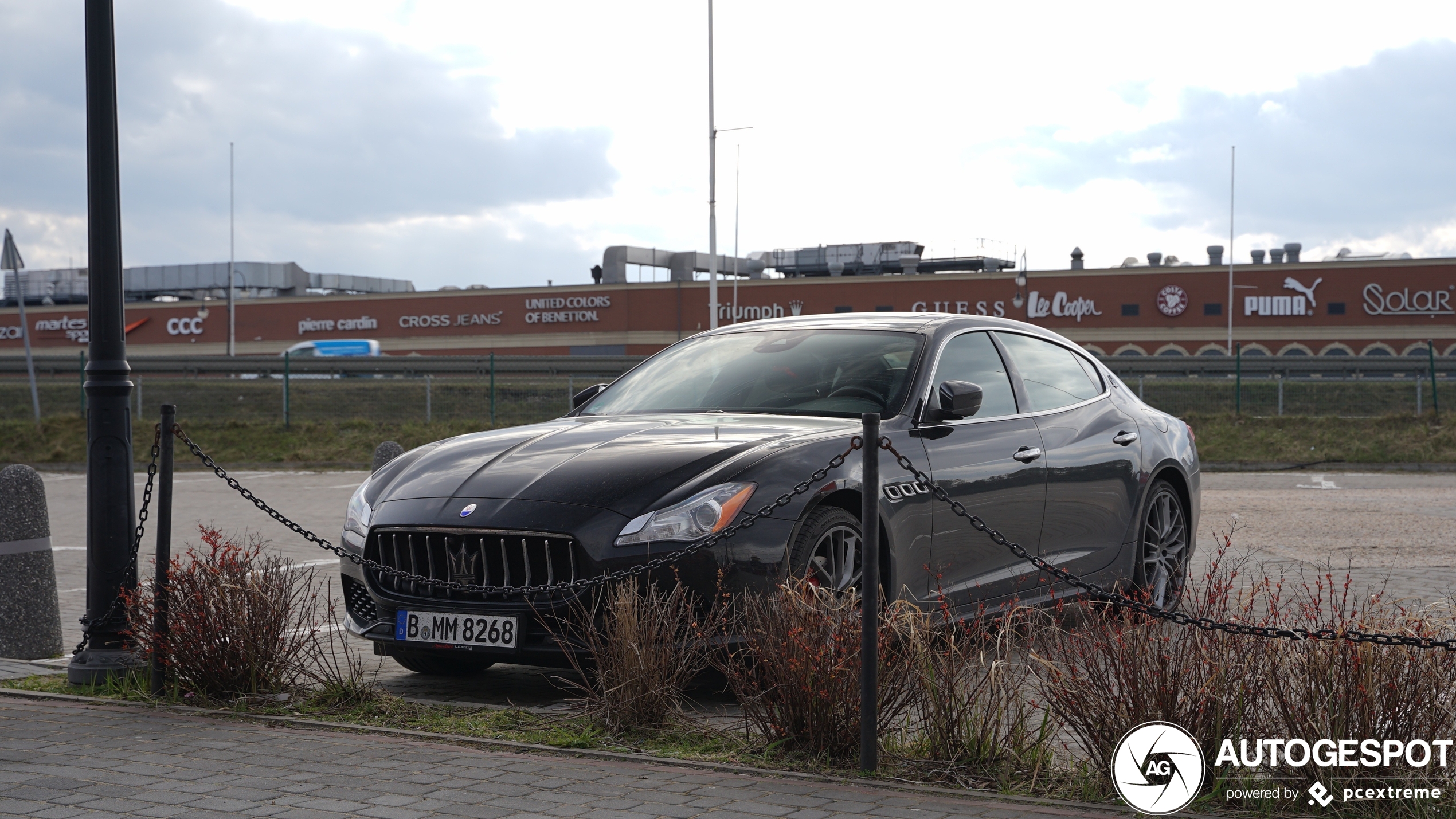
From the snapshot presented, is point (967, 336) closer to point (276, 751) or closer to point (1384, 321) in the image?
point (276, 751)

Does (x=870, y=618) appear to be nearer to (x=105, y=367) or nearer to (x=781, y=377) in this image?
(x=781, y=377)

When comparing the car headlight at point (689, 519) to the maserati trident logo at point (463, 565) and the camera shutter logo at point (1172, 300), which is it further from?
the camera shutter logo at point (1172, 300)

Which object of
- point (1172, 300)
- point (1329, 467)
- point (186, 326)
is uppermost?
point (1172, 300)

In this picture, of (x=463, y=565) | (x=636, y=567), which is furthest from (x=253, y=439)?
(x=636, y=567)

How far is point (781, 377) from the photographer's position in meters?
6.47

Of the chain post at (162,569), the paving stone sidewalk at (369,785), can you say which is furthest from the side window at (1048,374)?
the chain post at (162,569)

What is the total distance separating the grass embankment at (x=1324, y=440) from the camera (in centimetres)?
2377

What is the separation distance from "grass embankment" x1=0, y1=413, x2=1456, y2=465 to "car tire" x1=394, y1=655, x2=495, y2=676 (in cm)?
1880

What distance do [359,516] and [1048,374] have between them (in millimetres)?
3575

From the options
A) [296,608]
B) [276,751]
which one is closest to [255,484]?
[296,608]

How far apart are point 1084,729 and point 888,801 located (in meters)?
0.66

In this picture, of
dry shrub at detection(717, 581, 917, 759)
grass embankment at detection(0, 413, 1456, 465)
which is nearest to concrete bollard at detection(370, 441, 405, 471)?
dry shrub at detection(717, 581, 917, 759)

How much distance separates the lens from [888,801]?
3943 millimetres

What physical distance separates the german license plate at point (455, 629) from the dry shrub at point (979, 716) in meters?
1.52
